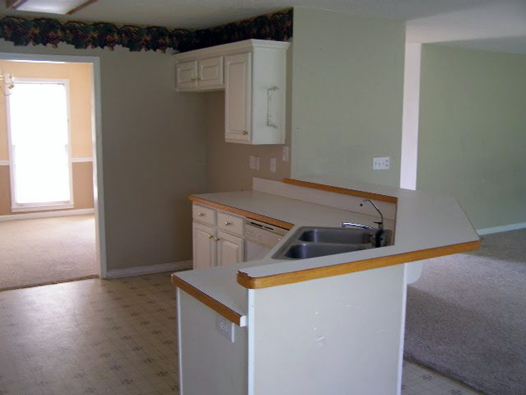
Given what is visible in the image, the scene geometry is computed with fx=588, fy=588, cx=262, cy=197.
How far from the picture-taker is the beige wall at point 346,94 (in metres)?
4.55

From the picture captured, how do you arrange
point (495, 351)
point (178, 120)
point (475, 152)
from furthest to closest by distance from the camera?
point (475, 152), point (178, 120), point (495, 351)

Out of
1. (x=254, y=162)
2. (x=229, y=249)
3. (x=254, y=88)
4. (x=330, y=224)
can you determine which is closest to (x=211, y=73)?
(x=254, y=88)

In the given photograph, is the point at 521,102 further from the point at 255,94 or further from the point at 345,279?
the point at 345,279

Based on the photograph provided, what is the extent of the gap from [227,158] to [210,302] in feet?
11.1

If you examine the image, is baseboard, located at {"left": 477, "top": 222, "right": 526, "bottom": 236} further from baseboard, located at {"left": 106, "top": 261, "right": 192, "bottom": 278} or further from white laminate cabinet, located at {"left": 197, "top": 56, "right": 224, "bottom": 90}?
white laminate cabinet, located at {"left": 197, "top": 56, "right": 224, "bottom": 90}

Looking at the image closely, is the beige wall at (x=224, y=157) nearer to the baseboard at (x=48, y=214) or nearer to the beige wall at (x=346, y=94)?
the beige wall at (x=346, y=94)

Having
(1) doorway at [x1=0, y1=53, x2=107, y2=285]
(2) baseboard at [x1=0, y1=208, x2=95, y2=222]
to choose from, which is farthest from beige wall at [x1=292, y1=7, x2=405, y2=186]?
(2) baseboard at [x1=0, y1=208, x2=95, y2=222]

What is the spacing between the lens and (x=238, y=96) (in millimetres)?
4551

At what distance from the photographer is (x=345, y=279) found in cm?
235

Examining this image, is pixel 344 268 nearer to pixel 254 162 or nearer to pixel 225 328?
pixel 225 328

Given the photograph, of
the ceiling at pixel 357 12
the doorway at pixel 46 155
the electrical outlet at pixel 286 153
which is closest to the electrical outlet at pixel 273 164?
the electrical outlet at pixel 286 153

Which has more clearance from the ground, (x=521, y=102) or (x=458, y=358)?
(x=521, y=102)

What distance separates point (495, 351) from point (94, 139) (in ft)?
12.2

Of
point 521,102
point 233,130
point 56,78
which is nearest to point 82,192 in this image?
point 56,78
